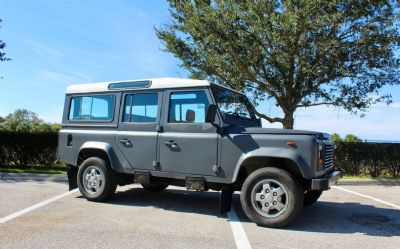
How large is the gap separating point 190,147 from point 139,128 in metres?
1.23

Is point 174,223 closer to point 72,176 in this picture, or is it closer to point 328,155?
point 328,155

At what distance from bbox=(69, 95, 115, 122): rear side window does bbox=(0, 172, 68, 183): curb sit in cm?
398

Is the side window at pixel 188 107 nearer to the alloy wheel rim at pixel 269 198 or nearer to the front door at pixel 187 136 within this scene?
the front door at pixel 187 136

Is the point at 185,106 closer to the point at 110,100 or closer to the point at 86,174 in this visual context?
the point at 110,100

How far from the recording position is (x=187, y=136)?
23.4 feet

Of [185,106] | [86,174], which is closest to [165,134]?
[185,106]

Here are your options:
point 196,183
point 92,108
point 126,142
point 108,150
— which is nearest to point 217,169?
point 196,183

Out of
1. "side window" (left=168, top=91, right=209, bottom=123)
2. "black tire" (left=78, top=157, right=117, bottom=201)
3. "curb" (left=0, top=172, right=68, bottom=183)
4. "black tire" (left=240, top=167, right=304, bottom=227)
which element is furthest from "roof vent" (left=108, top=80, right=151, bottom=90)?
"curb" (left=0, top=172, right=68, bottom=183)

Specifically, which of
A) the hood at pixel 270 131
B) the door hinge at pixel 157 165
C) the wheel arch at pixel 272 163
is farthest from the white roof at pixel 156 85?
the wheel arch at pixel 272 163

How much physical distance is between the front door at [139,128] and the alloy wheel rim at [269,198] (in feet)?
6.69

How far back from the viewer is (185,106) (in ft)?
24.1

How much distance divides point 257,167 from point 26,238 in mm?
3625

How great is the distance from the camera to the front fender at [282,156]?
615cm

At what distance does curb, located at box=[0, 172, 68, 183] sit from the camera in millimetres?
11947
